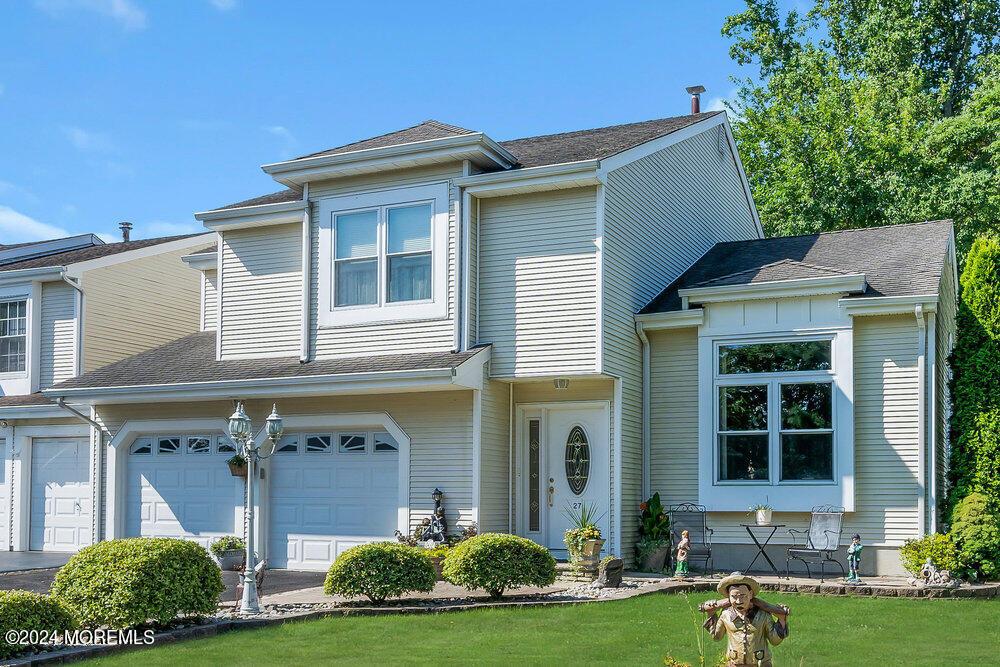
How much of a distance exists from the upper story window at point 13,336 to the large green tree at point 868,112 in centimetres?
1786

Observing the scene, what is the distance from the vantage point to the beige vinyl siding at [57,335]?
21.3 metres

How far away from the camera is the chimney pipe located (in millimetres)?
21406

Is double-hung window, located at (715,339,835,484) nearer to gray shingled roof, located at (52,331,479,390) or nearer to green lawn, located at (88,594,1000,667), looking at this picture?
green lawn, located at (88,594,1000,667)

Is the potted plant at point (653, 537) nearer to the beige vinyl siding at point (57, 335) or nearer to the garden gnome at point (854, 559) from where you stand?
the garden gnome at point (854, 559)

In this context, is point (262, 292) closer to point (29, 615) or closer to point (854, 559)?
point (29, 615)

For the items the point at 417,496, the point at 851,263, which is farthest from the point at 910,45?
the point at 417,496

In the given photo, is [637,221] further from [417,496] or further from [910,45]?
[910,45]

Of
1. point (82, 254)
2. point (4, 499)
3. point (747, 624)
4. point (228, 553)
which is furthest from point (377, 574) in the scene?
point (82, 254)

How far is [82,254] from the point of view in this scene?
2367 centimetres

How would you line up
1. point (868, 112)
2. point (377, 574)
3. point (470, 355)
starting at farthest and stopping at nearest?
point (868, 112) → point (470, 355) → point (377, 574)

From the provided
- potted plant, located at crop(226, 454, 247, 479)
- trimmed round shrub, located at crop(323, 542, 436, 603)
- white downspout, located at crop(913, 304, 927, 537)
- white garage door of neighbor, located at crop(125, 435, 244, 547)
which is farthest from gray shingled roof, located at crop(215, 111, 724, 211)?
trimmed round shrub, located at crop(323, 542, 436, 603)

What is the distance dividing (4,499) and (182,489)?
5073 millimetres

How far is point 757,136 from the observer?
3116 centimetres

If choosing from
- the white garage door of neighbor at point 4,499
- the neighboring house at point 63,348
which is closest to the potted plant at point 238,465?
the neighboring house at point 63,348
